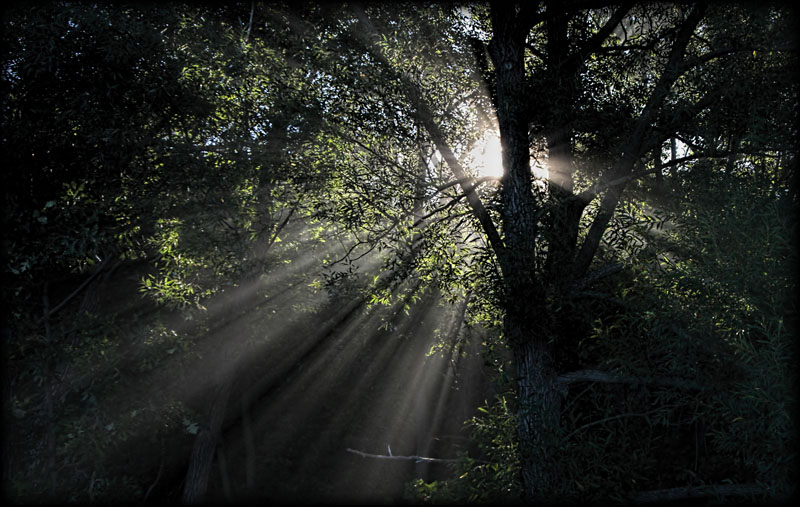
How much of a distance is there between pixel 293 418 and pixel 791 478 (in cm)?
1314

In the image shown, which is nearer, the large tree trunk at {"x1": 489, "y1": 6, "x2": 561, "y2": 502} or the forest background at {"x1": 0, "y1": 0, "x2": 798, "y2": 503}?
the forest background at {"x1": 0, "y1": 0, "x2": 798, "y2": 503}

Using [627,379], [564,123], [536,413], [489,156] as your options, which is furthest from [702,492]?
[489,156]

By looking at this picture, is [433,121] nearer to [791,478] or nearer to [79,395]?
[791,478]

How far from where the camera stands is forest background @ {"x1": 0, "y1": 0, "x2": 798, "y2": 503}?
4.46 m

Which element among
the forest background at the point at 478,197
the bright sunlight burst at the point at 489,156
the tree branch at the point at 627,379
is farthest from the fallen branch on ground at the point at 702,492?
the bright sunlight burst at the point at 489,156

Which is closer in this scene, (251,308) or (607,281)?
(607,281)

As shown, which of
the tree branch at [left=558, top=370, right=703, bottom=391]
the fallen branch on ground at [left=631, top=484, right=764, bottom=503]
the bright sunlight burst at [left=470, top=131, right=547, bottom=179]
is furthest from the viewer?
the bright sunlight burst at [left=470, top=131, right=547, bottom=179]

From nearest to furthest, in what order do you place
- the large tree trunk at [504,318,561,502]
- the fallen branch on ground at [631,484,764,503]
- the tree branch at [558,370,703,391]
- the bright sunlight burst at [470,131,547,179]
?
the fallen branch on ground at [631,484,764,503]
the tree branch at [558,370,703,391]
the large tree trunk at [504,318,561,502]
the bright sunlight burst at [470,131,547,179]

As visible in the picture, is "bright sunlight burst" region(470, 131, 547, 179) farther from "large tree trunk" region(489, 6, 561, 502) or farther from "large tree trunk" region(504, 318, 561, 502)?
"large tree trunk" region(504, 318, 561, 502)

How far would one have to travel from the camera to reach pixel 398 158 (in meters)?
6.88

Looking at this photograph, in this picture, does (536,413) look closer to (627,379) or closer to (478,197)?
(627,379)

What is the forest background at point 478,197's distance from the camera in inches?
175

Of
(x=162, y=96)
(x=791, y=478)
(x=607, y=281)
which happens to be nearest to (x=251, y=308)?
(x=162, y=96)

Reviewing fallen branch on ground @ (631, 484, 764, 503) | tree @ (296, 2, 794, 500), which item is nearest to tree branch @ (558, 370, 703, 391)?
tree @ (296, 2, 794, 500)
